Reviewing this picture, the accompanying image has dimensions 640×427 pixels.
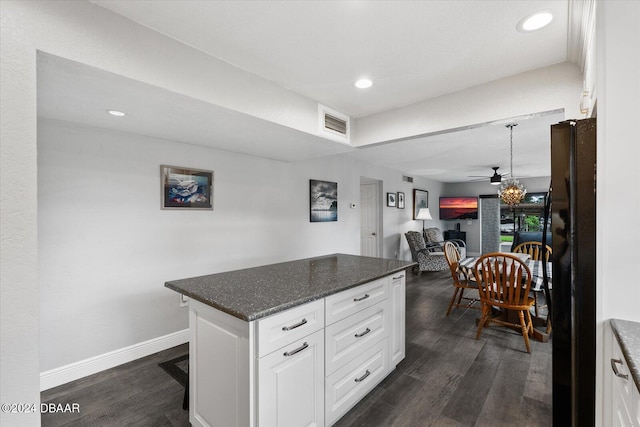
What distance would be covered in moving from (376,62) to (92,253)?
2715mm

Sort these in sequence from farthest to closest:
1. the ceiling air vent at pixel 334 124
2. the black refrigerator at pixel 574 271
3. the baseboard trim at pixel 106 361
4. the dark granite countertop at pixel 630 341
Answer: the ceiling air vent at pixel 334 124 < the baseboard trim at pixel 106 361 < the black refrigerator at pixel 574 271 < the dark granite countertop at pixel 630 341

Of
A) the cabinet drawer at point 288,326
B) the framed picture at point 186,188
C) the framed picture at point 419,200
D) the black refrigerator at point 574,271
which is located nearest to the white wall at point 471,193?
the framed picture at point 419,200

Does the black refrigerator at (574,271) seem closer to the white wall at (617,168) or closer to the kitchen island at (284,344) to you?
the white wall at (617,168)

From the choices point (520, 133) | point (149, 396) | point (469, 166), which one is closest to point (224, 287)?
point (149, 396)

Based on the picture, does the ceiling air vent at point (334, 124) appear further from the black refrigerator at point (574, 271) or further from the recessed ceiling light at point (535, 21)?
the black refrigerator at point (574, 271)

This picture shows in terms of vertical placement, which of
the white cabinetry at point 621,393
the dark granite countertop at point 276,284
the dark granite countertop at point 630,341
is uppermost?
the dark granite countertop at point 630,341

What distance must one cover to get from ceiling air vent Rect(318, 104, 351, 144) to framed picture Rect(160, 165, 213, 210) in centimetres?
133

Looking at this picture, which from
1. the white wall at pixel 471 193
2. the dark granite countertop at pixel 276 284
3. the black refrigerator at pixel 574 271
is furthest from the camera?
the white wall at pixel 471 193

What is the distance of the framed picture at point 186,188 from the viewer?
2.80 meters

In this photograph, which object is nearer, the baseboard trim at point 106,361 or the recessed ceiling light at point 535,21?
the recessed ceiling light at point 535,21

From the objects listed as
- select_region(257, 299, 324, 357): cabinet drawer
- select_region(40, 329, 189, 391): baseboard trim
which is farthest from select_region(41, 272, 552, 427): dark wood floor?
select_region(257, 299, 324, 357): cabinet drawer

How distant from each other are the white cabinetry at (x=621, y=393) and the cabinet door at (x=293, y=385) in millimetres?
1225

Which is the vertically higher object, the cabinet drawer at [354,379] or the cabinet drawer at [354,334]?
the cabinet drawer at [354,334]

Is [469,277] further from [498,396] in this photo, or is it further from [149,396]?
[149,396]
